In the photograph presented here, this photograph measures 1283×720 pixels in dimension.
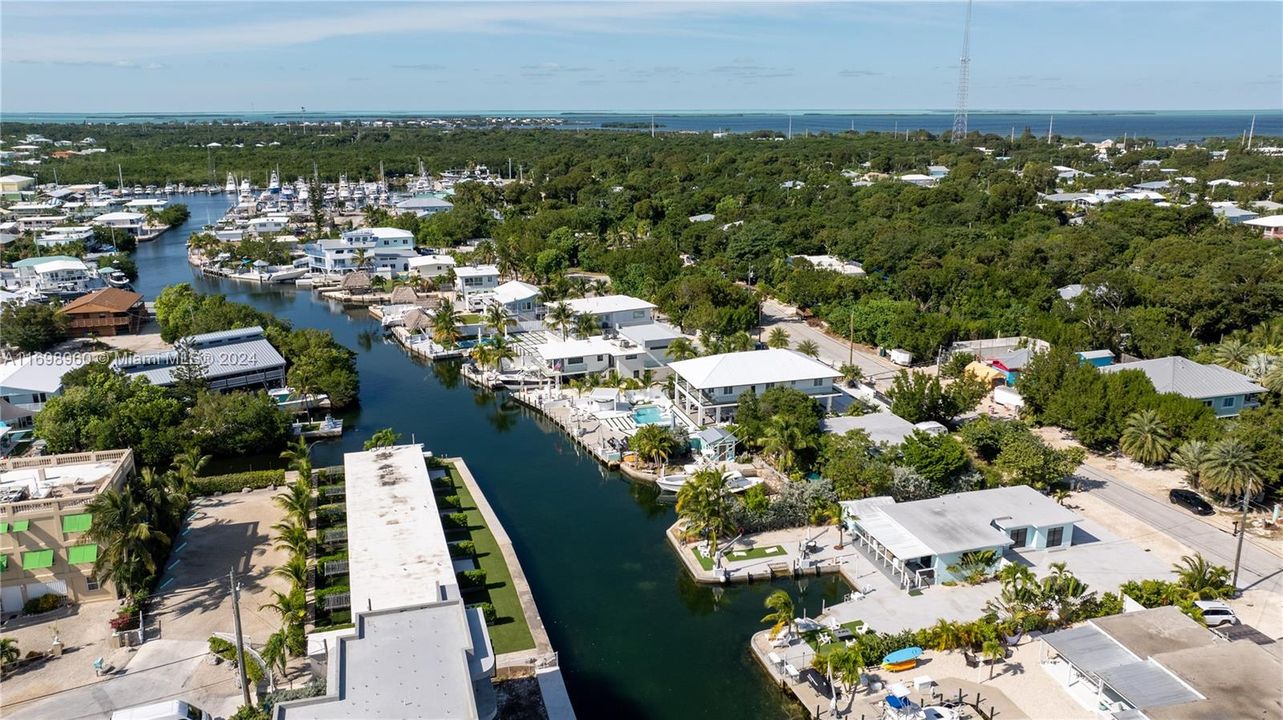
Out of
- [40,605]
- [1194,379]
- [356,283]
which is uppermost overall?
[1194,379]

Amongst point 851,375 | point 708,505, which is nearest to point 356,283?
point 851,375

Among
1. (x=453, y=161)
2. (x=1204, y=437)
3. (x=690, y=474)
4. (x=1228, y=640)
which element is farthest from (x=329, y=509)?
(x=453, y=161)

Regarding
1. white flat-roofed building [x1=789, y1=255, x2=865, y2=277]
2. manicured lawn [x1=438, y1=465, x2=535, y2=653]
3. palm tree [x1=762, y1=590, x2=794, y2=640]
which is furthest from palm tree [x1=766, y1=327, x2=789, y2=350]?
palm tree [x1=762, y1=590, x2=794, y2=640]

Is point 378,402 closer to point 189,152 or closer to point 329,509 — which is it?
point 329,509

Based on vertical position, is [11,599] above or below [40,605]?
above

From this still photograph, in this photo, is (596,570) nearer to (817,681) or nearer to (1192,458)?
Answer: (817,681)
